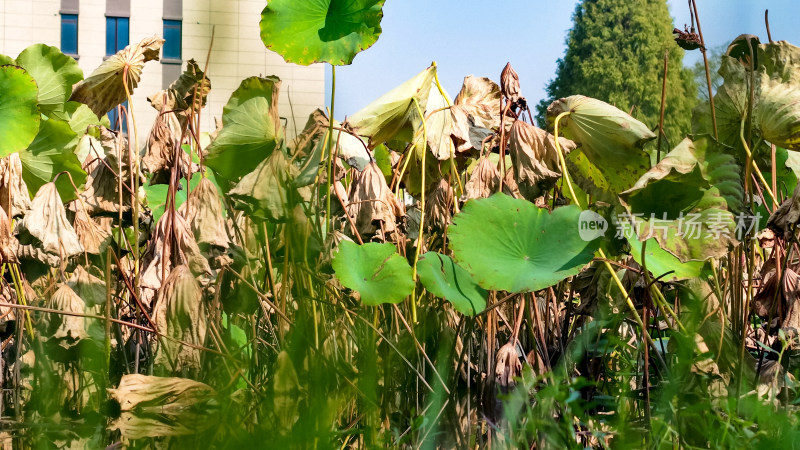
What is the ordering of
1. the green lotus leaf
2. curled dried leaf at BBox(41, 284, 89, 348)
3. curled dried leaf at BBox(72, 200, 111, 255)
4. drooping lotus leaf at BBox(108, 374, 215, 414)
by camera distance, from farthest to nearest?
the green lotus leaf, curled dried leaf at BBox(72, 200, 111, 255), curled dried leaf at BBox(41, 284, 89, 348), drooping lotus leaf at BBox(108, 374, 215, 414)

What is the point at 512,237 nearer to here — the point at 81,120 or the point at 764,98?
the point at 764,98

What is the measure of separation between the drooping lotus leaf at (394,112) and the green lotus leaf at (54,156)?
27.0 inches

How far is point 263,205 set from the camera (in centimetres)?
93

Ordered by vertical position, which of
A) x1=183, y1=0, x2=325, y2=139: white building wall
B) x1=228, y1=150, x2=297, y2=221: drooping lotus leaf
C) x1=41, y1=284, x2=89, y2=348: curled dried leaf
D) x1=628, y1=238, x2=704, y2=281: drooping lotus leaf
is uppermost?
x1=183, y1=0, x2=325, y2=139: white building wall

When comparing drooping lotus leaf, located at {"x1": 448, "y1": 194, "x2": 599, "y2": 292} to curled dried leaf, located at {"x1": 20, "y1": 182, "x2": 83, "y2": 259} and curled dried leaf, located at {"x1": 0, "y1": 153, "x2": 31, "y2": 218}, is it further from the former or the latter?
curled dried leaf, located at {"x1": 0, "y1": 153, "x2": 31, "y2": 218}

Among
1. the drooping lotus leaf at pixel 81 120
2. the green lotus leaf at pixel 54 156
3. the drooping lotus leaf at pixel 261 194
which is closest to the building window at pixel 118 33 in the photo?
the drooping lotus leaf at pixel 261 194

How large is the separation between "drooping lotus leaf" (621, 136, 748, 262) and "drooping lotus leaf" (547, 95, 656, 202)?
8cm

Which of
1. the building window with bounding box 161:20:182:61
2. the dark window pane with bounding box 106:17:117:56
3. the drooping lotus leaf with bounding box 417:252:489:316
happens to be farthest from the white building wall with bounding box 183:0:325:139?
the drooping lotus leaf with bounding box 417:252:489:316

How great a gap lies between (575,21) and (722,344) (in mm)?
18589

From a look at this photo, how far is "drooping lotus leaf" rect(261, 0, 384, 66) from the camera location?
3.59ft

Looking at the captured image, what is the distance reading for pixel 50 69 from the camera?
162 centimetres

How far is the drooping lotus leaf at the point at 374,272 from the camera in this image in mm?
979

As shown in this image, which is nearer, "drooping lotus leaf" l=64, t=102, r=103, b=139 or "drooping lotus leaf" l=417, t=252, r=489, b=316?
"drooping lotus leaf" l=417, t=252, r=489, b=316

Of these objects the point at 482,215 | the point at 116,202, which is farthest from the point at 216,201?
the point at 116,202
